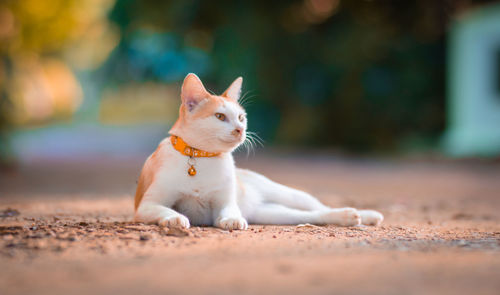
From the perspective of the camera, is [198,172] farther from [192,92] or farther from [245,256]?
[245,256]

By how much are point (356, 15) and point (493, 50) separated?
15.7 feet

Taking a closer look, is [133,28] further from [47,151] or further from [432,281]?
[432,281]

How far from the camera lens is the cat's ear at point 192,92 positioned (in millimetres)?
3744

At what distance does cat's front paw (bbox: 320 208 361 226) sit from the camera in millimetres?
3986

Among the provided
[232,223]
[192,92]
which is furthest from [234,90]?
[232,223]

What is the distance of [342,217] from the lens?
400 cm

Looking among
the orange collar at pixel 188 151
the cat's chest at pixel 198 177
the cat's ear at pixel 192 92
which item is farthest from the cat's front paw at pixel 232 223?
the cat's ear at pixel 192 92

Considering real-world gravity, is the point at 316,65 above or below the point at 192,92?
above

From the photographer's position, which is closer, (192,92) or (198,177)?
(198,177)

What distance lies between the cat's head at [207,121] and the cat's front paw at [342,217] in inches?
37.3

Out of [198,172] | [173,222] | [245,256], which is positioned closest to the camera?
[245,256]

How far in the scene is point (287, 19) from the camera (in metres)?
18.1

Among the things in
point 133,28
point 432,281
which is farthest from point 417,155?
point 432,281

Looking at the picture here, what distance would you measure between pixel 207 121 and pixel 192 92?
28cm
